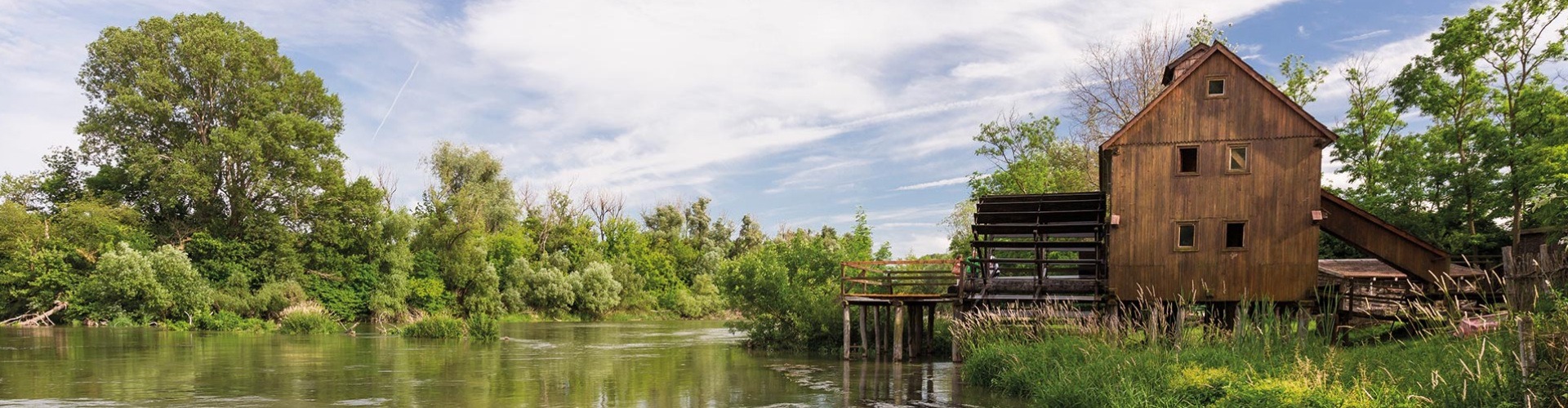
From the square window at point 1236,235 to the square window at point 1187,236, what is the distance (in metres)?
0.67

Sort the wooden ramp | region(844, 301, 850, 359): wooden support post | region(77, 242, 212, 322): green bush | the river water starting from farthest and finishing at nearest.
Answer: region(77, 242, 212, 322): green bush
region(844, 301, 850, 359): wooden support post
the wooden ramp
the river water

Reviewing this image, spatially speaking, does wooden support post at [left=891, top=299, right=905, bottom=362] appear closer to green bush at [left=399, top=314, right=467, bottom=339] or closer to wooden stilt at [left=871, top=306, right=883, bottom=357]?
wooden stilt at [left=871, top=306, right=883, bottom=357]

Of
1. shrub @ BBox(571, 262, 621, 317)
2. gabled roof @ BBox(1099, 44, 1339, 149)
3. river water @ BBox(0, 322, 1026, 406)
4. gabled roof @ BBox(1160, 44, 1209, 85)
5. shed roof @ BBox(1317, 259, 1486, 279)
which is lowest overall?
shrub @ BBox(571, 262, 621, 317)

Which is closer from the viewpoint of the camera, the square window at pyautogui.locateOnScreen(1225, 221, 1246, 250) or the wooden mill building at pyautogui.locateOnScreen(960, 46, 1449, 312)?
the wooden mill building at pyautogui.locateOnScreen(960, 46, 1449, 312)

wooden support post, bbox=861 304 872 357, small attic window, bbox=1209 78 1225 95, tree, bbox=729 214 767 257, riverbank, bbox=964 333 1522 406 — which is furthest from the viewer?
tree, bbox=729 214 767 257

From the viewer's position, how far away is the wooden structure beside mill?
22766 millimetres

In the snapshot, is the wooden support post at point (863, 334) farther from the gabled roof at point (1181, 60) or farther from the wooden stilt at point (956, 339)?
the gabled roof at point (1181, 60)

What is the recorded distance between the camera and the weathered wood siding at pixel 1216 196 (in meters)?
22.8

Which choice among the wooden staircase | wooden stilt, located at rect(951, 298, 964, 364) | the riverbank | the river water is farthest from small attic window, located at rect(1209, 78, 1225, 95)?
the river water

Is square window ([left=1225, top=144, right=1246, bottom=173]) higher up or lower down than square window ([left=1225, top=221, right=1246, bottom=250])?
higher up

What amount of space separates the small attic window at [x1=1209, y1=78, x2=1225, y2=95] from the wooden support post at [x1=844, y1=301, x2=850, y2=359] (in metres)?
10.5

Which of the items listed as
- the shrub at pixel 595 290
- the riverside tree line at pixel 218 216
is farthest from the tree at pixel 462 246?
the shrub at pixel 595 290

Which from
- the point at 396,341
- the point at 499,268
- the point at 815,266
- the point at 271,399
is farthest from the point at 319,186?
the point at 271,399

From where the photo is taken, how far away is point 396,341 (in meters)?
35.8
